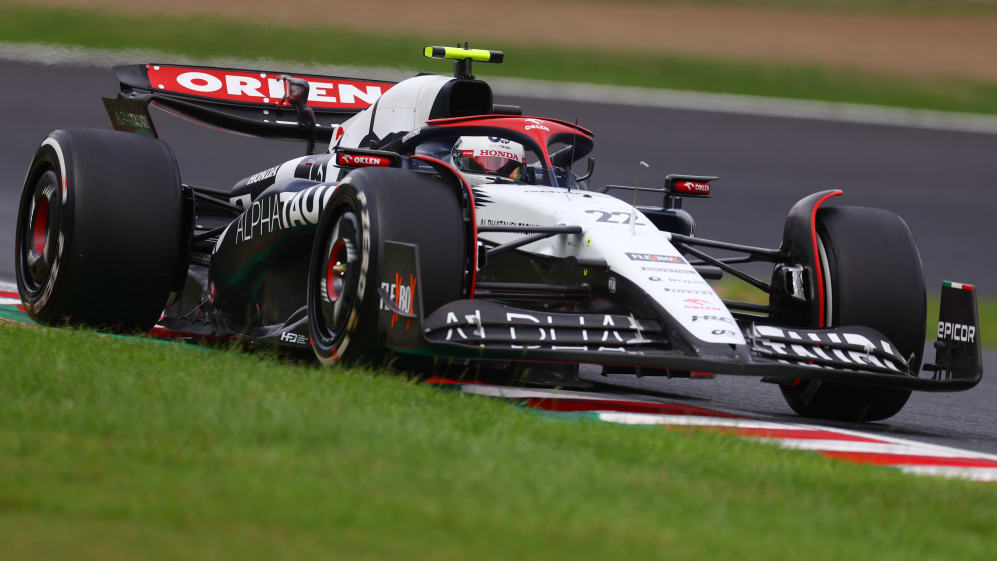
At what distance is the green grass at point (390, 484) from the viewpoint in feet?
10.8

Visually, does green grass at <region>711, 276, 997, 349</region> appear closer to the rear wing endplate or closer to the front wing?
the rear wing endplate

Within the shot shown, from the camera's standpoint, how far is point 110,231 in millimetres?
7141

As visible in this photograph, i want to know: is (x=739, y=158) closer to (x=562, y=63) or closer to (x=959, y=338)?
(x=562, y=63)

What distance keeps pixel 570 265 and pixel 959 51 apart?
64.9 ft

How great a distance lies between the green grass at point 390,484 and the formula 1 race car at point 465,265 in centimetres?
53

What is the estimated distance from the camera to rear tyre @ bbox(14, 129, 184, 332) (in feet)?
23.4

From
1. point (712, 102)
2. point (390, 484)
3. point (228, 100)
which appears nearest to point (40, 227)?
point (228, 100)

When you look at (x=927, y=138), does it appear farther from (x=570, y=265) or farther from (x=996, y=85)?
(x=570, y=265)

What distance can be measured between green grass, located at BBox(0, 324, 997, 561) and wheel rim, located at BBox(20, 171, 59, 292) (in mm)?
2078

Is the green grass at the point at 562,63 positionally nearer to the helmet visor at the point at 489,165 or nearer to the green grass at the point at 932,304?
the green grass at the point at 932,304

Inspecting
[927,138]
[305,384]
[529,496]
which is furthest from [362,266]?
[927,138]

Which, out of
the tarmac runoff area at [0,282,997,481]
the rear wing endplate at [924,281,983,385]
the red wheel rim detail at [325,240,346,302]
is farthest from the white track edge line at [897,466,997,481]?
the red wheel rim detail at [325,240,346,302]

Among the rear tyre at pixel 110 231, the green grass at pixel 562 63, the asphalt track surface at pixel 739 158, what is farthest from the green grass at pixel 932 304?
the rear tyre at pixel 110 231

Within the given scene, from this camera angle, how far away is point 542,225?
646cm
